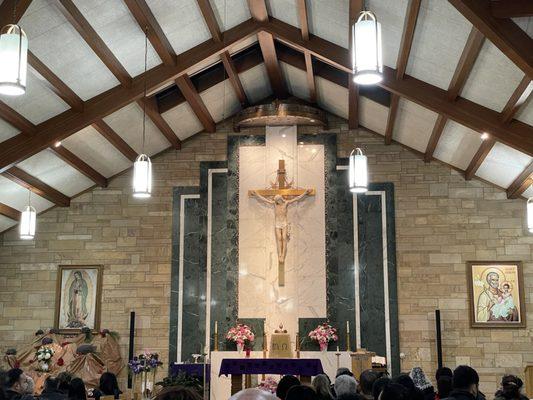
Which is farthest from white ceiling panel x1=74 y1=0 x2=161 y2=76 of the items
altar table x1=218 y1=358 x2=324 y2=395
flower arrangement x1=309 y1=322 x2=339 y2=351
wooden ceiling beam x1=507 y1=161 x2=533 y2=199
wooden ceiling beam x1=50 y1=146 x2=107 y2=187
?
wooden ceiling beam x1=507 y1=161 x2=533 y2=199

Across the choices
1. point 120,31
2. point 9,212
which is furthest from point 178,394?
point 9,212

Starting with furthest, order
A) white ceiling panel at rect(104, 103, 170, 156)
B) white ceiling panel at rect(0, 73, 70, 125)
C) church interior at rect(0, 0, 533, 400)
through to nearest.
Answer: white ceiling panel at rect(104, 103, 170, 156), church interior at rect(0, 0, 533, 400), white ceiling panel at rect(0, 73, 70, 125)

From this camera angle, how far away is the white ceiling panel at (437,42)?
336 inches

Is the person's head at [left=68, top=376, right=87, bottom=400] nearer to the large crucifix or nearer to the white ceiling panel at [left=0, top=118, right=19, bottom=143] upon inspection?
the white ceiling panel at [left=0, top=118, right=19, bottom=143]

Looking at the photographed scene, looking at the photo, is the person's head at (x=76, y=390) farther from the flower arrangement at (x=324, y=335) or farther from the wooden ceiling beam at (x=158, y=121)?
the flower arrangement at (x=324, y=335)

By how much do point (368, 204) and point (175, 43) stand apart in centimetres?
477

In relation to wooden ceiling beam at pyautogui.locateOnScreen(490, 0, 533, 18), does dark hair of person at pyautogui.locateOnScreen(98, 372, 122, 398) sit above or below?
below

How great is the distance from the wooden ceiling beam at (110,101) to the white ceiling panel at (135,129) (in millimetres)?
914

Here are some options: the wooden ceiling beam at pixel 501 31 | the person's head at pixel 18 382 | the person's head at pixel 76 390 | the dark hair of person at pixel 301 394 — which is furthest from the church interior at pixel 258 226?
the dark hair of person at pixel 301 394

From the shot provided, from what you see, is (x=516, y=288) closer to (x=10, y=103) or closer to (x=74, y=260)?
(x=74, y=260)

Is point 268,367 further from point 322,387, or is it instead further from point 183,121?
point 322,387

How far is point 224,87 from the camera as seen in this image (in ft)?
42.7

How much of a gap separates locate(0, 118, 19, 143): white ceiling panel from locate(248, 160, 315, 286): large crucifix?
4.47 meters

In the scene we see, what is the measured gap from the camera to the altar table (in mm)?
10023
